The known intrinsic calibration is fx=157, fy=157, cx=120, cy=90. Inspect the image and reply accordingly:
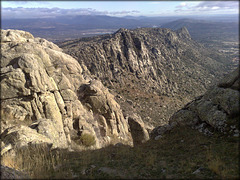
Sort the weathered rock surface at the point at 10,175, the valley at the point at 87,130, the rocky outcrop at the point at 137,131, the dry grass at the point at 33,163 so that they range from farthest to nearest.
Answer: the rocky outcrop at the point at 137,131 → the valley at the point at 87,130 → the dry grass at the point at 33,163 → the weathered rock surface at the point at 10,175

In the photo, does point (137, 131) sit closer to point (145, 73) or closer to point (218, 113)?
point (218, 113)

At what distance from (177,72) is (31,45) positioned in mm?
131095

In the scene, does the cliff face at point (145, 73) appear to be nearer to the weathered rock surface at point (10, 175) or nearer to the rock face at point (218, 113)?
the rock face at point (218, 113)

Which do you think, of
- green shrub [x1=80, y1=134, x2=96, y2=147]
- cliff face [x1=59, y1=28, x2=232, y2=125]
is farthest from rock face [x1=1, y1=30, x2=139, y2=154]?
cliff face [x1=59, y1=28, x2=232, y2=125]

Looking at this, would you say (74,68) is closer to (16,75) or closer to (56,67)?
(56,67)

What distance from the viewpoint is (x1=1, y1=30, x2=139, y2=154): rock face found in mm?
16055

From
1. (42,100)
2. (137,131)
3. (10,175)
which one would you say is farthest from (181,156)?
(137,131)

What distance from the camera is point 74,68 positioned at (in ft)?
108

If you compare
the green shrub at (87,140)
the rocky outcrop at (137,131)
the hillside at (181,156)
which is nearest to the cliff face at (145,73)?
the rocky outcrop at (137,131)

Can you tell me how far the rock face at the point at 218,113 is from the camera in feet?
44.0

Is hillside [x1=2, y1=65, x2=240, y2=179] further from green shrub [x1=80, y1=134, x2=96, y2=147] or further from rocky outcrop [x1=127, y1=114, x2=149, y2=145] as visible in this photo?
rocky outcrop [x1=127, y1=114, x2=149, y2=145]

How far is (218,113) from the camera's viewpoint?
1472 cm

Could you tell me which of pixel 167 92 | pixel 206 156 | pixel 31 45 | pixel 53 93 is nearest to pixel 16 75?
pixel 53 93

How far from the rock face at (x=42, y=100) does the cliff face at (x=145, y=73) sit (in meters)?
46.0
